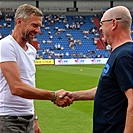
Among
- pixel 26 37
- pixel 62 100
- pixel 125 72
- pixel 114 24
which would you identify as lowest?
pixel 62 100

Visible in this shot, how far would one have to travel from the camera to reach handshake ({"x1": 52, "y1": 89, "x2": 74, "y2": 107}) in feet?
16.9

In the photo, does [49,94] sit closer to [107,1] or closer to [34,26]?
[34,26]

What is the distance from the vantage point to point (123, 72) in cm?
368

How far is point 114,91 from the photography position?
12.8 ft

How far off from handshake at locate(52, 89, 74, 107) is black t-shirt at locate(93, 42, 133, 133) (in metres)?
1.06

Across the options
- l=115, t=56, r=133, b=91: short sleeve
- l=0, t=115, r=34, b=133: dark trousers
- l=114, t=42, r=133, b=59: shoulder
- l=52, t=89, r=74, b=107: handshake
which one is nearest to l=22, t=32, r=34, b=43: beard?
l=52, t=89, r=74, b=107: handshake

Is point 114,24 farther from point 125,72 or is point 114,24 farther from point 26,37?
point 26,37

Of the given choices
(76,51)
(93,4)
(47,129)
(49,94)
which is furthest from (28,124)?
(93,4)

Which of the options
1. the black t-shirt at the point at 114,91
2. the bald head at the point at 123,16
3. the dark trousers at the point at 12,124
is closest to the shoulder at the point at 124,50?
the black t-shirt at the point at 114,91

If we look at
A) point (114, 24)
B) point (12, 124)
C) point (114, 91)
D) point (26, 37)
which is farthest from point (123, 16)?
A: point (12, 124)

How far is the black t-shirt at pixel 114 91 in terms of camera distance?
369 cm

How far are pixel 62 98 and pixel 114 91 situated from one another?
1.50 meters

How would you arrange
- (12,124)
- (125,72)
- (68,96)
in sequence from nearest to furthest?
(125,72) → (12,124) → (68,96)

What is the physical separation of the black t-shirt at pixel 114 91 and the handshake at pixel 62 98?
3.49 ft
